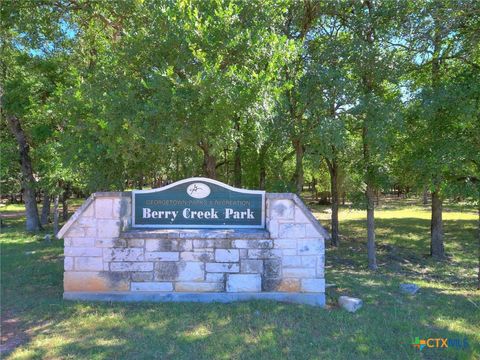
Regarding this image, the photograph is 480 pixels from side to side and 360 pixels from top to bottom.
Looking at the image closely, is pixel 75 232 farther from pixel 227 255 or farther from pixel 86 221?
pixel 227 255

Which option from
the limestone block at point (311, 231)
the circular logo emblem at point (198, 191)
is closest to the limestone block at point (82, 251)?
the circular logo emblem at point (198, 191)

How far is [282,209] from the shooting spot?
5.74 metres

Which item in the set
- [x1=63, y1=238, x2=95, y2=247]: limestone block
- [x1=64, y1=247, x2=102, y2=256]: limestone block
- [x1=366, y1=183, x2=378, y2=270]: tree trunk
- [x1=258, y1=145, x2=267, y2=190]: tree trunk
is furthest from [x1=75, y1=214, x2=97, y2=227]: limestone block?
[x1=258, y1=145, x2=267, y2=190]: tree trunk

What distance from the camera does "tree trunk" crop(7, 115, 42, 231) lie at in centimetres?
1673

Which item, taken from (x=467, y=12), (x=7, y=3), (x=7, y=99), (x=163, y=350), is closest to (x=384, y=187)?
(x=467, y=12)

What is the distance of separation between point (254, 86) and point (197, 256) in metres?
2.71

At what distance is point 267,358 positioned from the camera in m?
3.92

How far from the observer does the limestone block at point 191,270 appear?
569 centimetres

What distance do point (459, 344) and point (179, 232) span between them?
3677 mm

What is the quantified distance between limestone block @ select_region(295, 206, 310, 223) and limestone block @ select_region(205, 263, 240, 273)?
1096 mm

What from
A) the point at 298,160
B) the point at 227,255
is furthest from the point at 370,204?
the point at 227,255

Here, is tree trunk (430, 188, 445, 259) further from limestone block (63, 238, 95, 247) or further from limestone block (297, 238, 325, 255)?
limestone block (63, 238, 95, 247)

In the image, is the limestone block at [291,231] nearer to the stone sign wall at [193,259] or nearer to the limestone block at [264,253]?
the stone sign wall at [193,259]

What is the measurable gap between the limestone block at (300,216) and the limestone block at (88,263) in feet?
9.43
